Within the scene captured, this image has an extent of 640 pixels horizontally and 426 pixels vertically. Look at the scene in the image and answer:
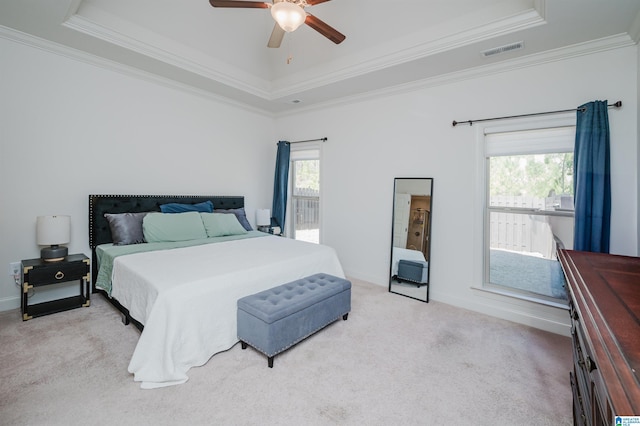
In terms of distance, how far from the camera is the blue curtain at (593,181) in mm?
2547

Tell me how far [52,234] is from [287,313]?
8.15 feet

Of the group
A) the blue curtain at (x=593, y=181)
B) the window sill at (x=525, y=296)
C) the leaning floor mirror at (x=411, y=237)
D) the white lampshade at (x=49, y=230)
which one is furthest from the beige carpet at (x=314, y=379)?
the blue curtain at (x=593, y=181)

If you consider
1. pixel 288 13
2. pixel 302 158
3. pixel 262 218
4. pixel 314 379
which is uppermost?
pixel 288 13

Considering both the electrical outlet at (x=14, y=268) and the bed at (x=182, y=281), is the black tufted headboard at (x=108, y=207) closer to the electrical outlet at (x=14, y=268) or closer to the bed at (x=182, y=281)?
the bed at (x=182, y=281)

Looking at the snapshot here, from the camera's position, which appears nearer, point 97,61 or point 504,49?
point 504,49

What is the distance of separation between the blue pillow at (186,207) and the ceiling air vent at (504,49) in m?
3.73

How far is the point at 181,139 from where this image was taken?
419 centimetres

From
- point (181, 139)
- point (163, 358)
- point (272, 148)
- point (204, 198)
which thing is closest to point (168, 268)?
point (163, 358)

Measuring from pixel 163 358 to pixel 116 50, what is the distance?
10.3 feet

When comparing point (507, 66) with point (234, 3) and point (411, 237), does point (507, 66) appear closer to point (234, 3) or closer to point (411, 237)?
point (411, 237)

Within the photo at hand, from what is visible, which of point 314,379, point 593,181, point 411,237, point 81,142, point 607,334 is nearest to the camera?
point 607,334

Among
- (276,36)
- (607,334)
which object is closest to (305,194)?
(276,36)

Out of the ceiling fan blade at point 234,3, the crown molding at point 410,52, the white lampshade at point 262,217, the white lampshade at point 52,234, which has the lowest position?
the white lampshade at point 52,234

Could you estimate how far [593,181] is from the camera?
2.59 meters
